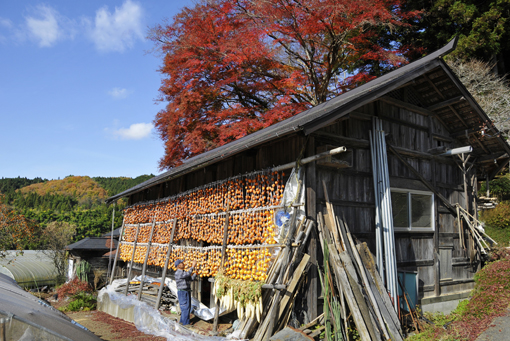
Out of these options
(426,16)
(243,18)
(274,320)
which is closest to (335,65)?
(243,18)

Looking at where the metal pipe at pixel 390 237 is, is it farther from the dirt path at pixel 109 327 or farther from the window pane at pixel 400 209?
the dirt path at pixel 109 327

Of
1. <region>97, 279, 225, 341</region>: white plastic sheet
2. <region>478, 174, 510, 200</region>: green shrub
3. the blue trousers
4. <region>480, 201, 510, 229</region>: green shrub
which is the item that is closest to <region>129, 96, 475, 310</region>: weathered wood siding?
<region>97, 279, 225, 341</region>: white plastic sheet

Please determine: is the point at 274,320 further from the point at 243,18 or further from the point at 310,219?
the point at 243,18

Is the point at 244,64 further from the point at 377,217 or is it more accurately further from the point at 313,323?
the point at 313,323

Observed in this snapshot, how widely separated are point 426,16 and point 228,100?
11.5 meters

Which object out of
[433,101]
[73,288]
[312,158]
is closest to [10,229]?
[73,288]

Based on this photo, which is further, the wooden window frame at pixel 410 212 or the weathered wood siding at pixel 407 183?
the wooden window frame at pixel 410 212

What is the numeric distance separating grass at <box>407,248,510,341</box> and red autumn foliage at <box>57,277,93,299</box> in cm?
1424

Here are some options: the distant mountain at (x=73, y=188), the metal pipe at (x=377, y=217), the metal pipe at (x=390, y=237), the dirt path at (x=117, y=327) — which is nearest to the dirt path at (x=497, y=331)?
the metal pipe at (x=390, y=237)

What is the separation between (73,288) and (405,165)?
1506 cm

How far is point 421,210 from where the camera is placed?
31.0ft

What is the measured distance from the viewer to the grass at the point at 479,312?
22.1 ft

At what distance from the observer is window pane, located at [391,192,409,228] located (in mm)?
8750

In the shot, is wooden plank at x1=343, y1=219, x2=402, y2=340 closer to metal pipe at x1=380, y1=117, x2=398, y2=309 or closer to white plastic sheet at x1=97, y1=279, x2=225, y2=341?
metal pipe at x1=380, y1=117, x2=398, y2=309
